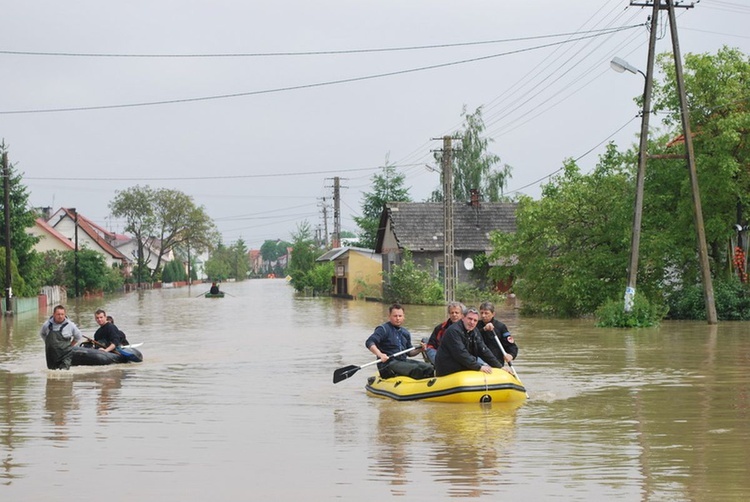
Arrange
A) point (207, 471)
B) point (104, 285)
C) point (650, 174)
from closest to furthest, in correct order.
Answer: point (207, 471)
point (650, 174)
point (104, 285)

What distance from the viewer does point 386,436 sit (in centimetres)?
1323

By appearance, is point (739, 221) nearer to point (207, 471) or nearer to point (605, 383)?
point (605, 383)

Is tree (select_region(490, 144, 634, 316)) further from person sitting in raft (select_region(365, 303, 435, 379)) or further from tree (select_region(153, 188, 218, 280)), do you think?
tree (select_region(153, 188, 218, 280))

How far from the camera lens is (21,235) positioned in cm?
5925

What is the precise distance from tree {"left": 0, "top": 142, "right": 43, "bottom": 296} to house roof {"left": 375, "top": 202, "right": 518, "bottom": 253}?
20052mm

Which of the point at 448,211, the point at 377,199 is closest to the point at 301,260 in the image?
the point at 377,199

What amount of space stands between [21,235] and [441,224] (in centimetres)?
2350

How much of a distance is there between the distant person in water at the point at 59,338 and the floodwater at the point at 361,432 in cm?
34

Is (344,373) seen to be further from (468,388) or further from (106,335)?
(106,335)


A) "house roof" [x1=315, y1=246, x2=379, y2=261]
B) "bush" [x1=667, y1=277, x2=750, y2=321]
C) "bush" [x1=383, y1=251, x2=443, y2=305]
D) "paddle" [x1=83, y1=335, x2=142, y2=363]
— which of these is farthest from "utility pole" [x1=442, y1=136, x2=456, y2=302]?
"paddle" [x1=83, y1=335, x2=142, y2=363]

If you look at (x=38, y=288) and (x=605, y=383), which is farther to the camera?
(x=38, y=288)

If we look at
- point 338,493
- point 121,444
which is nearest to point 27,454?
point 121,444

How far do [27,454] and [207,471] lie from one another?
90.8 inches

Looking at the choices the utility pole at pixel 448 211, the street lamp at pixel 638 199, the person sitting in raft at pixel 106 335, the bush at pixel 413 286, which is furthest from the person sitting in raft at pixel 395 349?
the bush at pixel 413 286
